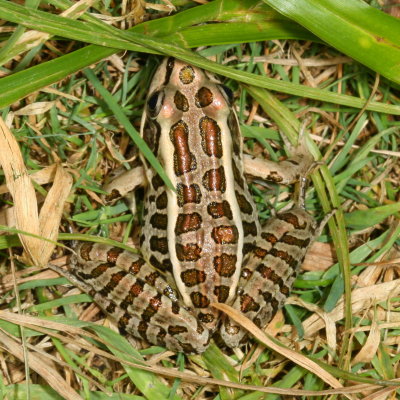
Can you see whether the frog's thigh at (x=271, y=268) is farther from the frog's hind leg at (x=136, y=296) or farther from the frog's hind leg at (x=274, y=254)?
the frog's hind leg at (x=136, y=296)

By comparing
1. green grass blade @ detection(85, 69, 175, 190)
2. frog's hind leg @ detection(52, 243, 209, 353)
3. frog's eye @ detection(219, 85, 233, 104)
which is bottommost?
frog's hind leg @ detection(52, 243, 209, 353)

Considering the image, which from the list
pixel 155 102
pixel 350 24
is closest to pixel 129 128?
pixel 155 102

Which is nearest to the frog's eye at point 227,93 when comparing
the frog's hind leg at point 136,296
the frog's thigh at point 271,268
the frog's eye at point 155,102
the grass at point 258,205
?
the grass at point 258,205

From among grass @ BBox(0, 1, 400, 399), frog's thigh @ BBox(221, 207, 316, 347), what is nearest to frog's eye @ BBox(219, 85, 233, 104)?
grass @ BBox(0, 1, 400, 399)

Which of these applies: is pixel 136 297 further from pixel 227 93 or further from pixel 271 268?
pixel 227 93

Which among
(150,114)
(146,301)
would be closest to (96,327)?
(146,301)

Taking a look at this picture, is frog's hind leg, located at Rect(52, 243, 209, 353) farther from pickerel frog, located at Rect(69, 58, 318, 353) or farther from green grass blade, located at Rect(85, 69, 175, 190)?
green grass blade, located at Rect(85, 69, 175, 190)
